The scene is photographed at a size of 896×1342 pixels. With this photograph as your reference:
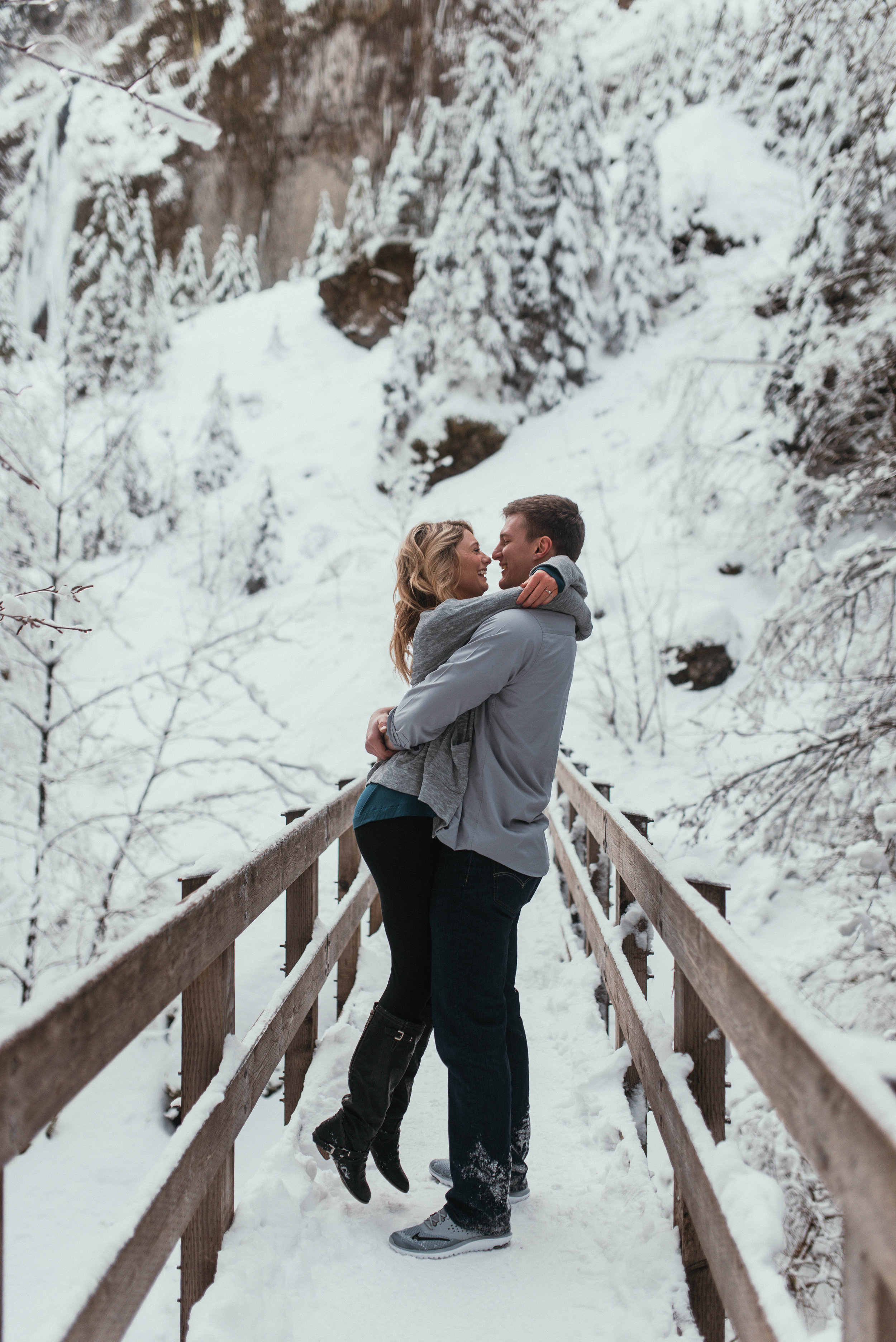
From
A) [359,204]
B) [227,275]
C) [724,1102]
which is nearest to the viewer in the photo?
[724,1102]

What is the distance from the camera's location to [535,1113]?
3166 mm

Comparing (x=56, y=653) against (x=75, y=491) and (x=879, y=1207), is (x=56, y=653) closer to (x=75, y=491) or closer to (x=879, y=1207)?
(x=75, y=491)

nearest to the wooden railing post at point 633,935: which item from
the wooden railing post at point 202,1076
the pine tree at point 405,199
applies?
the wooden railing post at point 202,1076

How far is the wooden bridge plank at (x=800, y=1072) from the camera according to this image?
82 cm

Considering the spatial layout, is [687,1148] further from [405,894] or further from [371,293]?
[371,293]

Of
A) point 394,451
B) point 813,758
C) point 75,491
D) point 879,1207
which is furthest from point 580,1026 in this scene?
point 394,451

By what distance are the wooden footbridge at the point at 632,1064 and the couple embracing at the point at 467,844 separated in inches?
13.8

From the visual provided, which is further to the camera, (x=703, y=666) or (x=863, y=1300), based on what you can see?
(x=703, y=666)

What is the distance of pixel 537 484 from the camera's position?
1959 centimetres

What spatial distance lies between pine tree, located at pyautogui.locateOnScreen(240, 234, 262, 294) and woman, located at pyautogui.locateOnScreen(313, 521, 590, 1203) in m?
67.4

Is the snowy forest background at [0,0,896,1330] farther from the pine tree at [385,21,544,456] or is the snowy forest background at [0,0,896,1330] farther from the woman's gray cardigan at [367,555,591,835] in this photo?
the woman's gray cardigan at [367,555,591,835]

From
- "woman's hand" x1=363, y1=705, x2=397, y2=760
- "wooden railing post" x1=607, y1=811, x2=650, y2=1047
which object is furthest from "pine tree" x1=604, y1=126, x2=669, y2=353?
"woman's hand" x1=363, y1=705, x2=397, y2=760

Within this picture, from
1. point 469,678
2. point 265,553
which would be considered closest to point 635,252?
point 265,553

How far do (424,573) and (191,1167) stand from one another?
5.05 ft
